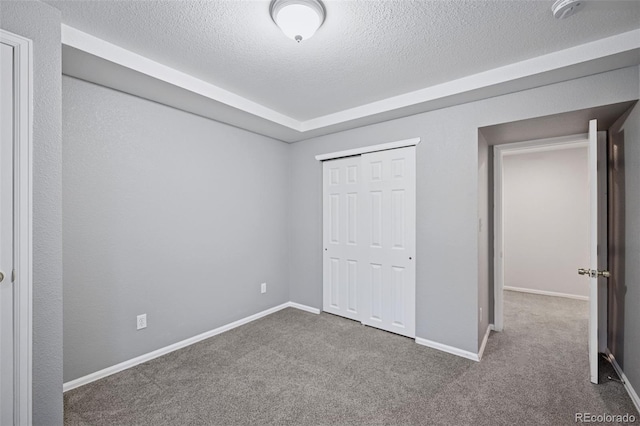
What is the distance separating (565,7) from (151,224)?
3268mm

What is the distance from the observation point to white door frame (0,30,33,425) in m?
1.51

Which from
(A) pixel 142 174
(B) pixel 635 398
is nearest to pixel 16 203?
(A) pixel 142 174

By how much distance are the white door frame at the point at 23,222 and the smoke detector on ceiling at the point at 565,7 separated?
2.81 metres

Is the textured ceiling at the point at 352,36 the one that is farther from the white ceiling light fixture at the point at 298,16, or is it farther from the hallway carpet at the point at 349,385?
the hallway carpet at the point at 349,385

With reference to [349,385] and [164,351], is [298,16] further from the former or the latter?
[164,351]

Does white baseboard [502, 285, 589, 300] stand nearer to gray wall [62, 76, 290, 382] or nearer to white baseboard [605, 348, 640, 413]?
white baseboard [605, 348, 640, 413]

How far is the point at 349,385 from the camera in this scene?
89.4 inches

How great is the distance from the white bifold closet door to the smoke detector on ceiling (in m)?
1.53

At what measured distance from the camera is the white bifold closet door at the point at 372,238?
10.3 ft

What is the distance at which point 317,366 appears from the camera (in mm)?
2541

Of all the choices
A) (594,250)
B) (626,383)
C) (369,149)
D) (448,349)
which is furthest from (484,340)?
(369,149)

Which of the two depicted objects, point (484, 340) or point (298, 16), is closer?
point (298, 16)

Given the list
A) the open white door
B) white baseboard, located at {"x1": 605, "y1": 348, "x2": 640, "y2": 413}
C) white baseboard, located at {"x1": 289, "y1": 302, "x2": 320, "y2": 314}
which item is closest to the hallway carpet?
white baseboard, located at {"x1": 605, "y1": 348, "x2": 640, "y2": 413}

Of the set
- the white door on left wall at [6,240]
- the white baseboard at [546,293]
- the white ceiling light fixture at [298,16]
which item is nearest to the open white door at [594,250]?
the white ceiling light fixture at [298,16]
